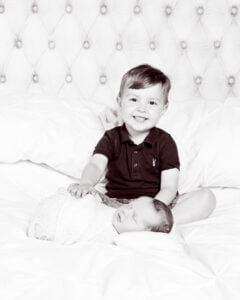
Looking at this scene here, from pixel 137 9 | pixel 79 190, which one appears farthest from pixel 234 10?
pixel 79 190

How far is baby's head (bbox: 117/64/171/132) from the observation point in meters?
1.66

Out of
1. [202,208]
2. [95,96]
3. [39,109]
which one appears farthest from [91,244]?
[95,96]

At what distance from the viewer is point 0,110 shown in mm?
1792

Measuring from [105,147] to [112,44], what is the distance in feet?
1.91

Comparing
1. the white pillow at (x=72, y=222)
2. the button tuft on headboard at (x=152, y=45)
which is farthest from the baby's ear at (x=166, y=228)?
the button tuft on headboard at (x=152, y=45)

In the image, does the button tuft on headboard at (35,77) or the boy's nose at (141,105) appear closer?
the boy's nose at (141,105)

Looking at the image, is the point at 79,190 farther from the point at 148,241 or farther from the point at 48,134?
the point at 48,134

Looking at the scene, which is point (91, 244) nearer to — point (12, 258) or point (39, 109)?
point (12, 258)

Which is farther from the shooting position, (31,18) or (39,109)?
(31,18)

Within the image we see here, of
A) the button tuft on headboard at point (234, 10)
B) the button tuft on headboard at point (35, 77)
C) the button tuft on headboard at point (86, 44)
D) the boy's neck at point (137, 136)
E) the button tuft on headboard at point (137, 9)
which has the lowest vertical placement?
the boy's neck at point (137, 136)

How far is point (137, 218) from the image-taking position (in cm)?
133

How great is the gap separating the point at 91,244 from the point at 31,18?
45.1 inches

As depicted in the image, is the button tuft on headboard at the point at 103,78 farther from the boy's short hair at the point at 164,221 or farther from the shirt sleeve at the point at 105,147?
the boy's short hair at the point at 164,221

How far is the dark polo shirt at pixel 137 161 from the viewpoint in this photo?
1.68 m
